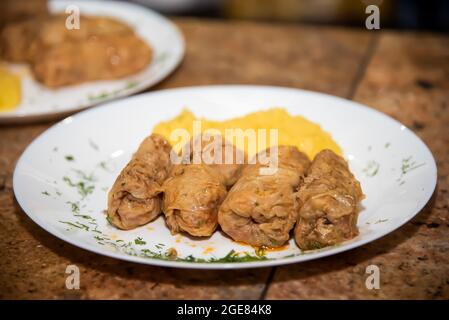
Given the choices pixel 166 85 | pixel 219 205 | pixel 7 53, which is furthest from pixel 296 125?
pixel 7 53

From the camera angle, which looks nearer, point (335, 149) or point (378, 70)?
point (335, 149)

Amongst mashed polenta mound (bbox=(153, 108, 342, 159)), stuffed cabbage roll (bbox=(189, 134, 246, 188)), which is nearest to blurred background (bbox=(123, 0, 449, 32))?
mashed polenta mound (bbox=(153, 108, 342, 159))

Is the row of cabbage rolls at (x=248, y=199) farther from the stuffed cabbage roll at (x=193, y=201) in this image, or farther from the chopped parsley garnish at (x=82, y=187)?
the chopped parsley garnish at (x=82, y=187)

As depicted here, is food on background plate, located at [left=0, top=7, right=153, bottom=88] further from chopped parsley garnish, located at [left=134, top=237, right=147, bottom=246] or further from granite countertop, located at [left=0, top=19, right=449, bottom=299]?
chopped parsley garnish, located at [left=134, top=237, right=147, bottom=246]

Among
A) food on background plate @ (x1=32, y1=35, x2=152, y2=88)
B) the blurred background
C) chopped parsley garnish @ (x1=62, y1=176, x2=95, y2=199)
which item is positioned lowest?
chopped parsley garnish @ (x1=62, y1=176, x2=95, y2=199)

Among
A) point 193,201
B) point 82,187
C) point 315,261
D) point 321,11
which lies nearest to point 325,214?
point 315,261
